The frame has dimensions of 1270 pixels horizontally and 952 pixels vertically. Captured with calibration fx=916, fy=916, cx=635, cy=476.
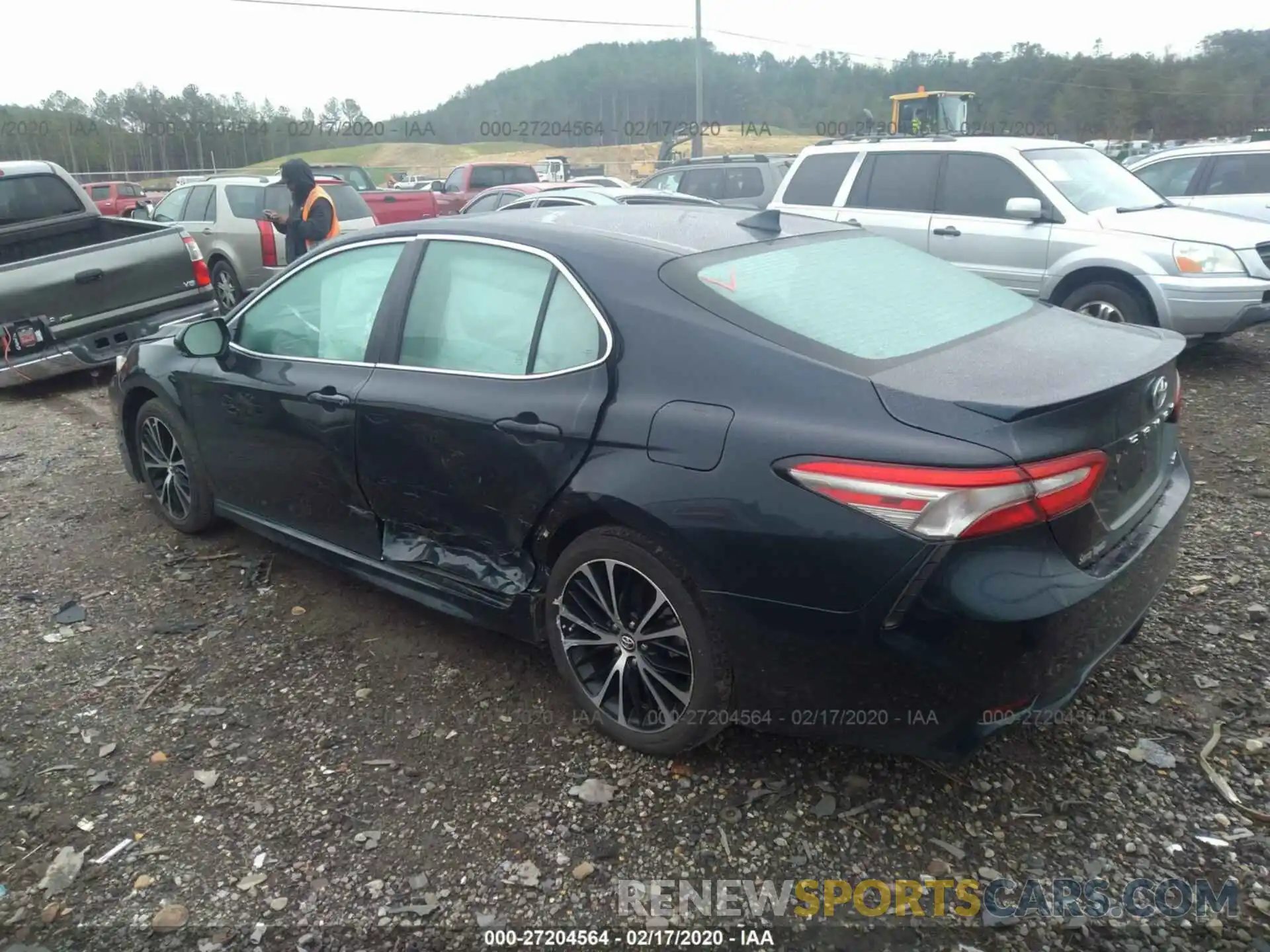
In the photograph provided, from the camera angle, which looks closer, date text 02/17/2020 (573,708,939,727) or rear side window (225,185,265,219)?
date text 02/17/2020 (573,708,939,727)

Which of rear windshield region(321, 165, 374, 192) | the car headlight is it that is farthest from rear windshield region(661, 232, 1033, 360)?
rear windshield region(321, 165, 374, 192)

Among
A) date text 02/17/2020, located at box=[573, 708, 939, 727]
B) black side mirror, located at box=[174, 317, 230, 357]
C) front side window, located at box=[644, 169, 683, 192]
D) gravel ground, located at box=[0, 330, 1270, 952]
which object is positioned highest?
front side window, located at box=[644, 169, 683, 192]

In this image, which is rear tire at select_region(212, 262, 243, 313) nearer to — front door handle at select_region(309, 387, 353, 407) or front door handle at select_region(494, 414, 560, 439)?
front door handle at select_region(309, 387, 353, 407)

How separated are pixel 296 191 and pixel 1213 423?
781cm

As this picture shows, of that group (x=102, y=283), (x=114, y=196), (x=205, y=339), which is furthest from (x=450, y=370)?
(x=114, y=196)

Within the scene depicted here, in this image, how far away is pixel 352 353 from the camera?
142 inches

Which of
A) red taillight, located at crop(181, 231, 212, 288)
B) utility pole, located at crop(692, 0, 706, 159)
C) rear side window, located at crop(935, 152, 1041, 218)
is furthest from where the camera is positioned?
utility pole, located at crop(692, 0, 706, 159)

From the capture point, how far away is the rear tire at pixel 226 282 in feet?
37.4

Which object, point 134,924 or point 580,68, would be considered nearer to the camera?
point 134,924

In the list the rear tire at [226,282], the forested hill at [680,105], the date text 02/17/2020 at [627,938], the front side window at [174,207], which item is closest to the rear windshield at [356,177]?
the front side window at [174,207]

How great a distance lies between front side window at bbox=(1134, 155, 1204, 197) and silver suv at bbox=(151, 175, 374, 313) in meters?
9.67

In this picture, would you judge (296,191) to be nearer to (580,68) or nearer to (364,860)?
(364,860)

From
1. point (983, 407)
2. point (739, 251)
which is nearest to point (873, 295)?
point (739, 251)

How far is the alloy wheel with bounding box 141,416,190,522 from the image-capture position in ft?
15.2
